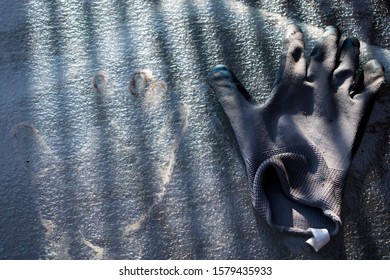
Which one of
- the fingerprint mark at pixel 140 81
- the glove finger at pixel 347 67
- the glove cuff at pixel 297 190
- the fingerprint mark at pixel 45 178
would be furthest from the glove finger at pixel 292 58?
the fingerprint mark at pixel 45 178

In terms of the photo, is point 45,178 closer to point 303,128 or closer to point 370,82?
point 303,128

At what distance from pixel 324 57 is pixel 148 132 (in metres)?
0.61

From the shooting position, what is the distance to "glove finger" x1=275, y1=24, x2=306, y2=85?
1.73m

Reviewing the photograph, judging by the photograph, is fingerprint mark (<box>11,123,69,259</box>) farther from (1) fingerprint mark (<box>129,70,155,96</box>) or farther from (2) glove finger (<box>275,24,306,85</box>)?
(2) glove finger (<box>275,24,306,85</box>)

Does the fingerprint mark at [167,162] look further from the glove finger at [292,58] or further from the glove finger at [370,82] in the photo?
the glove finger at [370,82]

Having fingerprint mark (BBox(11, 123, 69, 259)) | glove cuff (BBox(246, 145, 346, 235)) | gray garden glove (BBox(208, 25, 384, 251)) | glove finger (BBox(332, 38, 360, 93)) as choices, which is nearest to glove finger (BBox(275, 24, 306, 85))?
gray garden glove (BBox(208, 25, 384, 251))

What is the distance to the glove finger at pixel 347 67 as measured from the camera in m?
1.72

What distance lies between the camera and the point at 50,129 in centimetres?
174

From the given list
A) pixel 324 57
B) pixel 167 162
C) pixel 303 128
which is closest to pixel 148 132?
pixel 167 162

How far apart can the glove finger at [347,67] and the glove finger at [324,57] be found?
0.09 ft

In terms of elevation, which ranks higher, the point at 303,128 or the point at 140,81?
the point at 140,81

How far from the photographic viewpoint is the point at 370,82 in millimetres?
1722
